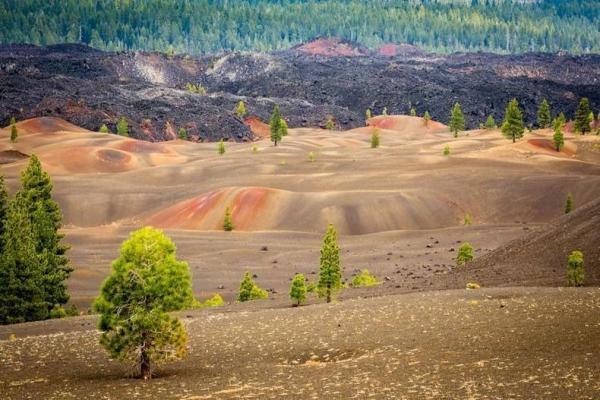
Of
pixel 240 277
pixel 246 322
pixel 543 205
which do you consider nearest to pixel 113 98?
pixel 543 205

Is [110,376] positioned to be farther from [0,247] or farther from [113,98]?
[113,98]

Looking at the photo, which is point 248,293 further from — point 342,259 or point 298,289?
point 342,259

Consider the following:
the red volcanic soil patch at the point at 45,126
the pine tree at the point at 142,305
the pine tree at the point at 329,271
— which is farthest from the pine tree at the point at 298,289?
the red volcanic soil patch at the point at 45,126

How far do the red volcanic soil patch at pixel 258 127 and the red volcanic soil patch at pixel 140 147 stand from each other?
146 ft

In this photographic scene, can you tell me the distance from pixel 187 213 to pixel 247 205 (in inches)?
253

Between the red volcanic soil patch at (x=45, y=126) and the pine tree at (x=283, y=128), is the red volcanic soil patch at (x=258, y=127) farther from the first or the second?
the red volcanic soil patch at (x=45, y=126)

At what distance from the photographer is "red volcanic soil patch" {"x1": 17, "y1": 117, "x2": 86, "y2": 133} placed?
14925 cm

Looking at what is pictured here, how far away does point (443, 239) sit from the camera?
231ft

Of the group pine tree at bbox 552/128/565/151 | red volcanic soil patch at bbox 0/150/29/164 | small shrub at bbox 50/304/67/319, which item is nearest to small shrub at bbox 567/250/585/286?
small shrub at bbox 50/304/67/319

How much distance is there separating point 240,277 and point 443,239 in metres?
19.6

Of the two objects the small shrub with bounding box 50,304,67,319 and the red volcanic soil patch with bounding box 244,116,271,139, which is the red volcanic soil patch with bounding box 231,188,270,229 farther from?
the red volcanic soil patch with bounding box 244,116,271,139

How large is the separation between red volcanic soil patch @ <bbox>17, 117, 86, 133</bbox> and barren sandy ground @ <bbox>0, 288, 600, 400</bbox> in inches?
4692

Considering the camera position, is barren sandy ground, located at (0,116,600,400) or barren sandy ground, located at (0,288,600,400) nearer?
barren sandy ground, located at (0,288,600,400)

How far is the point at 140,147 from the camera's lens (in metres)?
136
